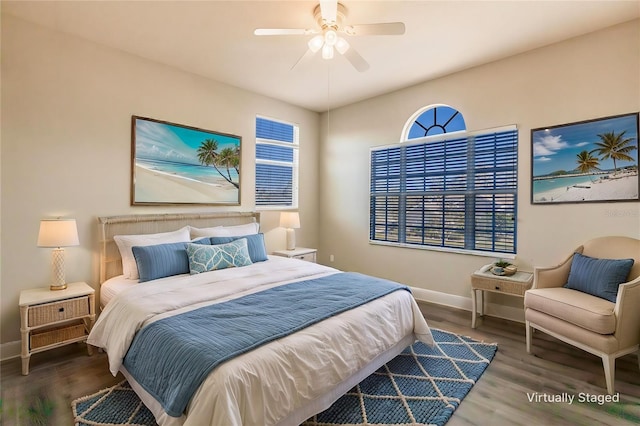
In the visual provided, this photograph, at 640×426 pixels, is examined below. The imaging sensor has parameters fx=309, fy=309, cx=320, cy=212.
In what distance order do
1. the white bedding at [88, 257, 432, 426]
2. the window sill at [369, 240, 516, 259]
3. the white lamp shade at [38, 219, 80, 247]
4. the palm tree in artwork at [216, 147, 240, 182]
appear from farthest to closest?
the palm tree in artwork at [216, 147, 240, 182] < the window sill at [369, 240, 516, 259] < the white lamp shade at [38, 219, 80, 247] < the white bedding at [88, 257, 432, 426]

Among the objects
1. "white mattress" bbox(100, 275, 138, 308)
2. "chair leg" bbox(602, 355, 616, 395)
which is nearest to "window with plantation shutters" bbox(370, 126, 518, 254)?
"chair leg" bbox(602, 355, 616, 395)

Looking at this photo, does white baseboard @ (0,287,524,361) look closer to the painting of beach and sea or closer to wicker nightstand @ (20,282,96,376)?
wicker nightstand @ (20,282,96,376)

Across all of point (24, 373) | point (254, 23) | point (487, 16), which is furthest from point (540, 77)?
point (24, 373)

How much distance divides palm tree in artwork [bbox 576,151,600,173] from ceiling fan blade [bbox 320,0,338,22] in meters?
2.72

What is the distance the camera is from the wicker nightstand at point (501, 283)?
3.04m

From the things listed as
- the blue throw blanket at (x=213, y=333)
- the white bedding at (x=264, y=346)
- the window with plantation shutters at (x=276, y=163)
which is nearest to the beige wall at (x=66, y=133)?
the white bedding at (x=264, y=346)

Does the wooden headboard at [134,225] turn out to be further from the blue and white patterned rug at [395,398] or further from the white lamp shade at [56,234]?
the blue and white patterned rug at [395,398]

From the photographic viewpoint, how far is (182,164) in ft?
12.3

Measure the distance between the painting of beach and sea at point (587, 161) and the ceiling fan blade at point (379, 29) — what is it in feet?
6.89

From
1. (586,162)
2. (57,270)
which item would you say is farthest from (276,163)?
(586,162)

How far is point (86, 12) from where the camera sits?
Result: 263 centimetres

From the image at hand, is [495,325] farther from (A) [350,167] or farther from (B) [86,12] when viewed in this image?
(B) [86,12]

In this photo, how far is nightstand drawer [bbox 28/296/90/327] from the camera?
2455mm

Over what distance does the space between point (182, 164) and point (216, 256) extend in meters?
1.34
